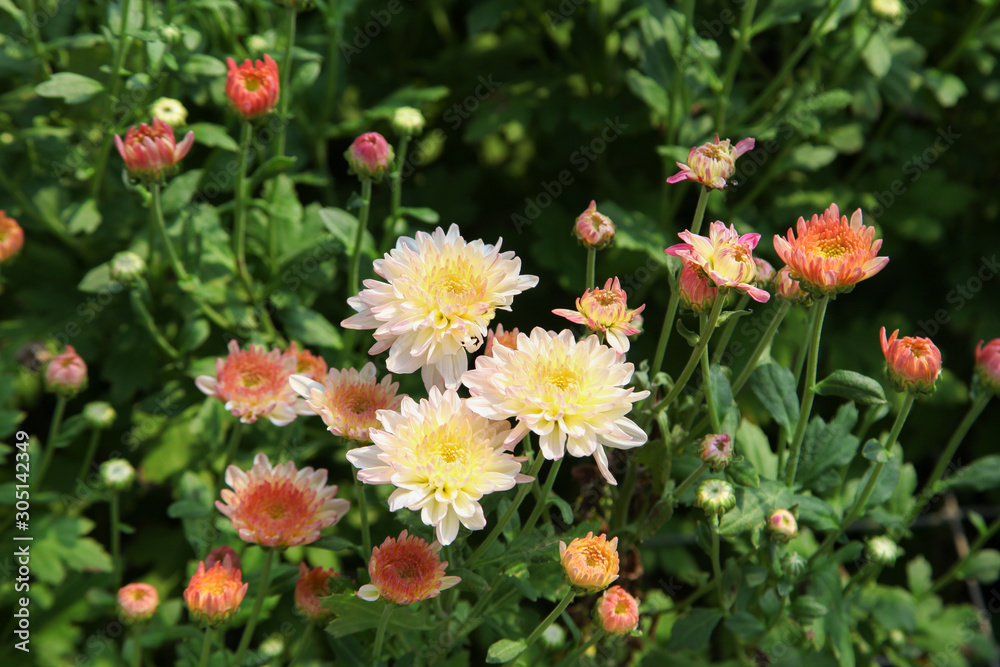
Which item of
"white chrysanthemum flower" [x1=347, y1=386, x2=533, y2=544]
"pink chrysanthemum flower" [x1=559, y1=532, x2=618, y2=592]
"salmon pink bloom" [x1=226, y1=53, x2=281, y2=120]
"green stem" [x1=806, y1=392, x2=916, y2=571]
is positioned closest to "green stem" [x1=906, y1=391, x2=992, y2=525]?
"green stem" [x1=806, y1=392, x2=916, y2=571]

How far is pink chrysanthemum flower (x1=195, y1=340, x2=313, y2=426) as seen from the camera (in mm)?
1353

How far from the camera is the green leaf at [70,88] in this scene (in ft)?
5.33

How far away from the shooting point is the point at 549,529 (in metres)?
1.23

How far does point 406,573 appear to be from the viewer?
1.07 metres

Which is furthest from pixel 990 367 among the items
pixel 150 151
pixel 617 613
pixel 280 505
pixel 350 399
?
pixel 150 151

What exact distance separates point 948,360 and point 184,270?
6.87ft

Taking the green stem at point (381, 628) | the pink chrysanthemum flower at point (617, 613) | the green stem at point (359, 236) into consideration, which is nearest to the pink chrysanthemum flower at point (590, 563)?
the pink chrysanthemum flower at point (617, 613)

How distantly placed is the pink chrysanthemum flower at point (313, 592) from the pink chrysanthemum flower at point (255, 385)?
23cm

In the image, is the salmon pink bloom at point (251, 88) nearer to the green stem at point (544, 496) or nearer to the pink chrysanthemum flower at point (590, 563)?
the green stem at point (544, 496)

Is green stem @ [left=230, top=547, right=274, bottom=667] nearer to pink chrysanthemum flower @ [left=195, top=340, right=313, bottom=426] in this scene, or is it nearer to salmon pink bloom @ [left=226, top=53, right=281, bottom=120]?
pink chrysanthemum flower @ [left=195, top=340, right=313, bottom=426]

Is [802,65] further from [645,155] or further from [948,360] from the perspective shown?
[948,360]

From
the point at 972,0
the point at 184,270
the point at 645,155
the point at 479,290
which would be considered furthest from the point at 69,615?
the point at 972,0

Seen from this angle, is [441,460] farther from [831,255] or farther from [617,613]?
[831,255]

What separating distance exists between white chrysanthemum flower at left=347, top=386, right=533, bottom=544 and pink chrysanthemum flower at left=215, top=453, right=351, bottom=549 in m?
0.23
